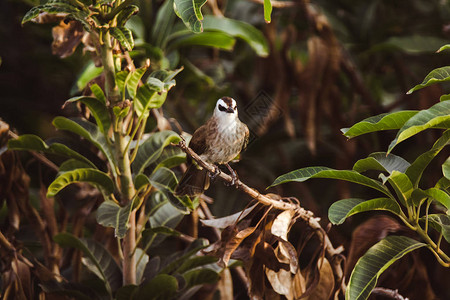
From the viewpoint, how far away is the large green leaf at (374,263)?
4.74 ft

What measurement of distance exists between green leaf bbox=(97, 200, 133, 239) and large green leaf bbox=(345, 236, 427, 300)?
1.95 feet

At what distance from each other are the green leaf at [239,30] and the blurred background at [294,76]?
14cm

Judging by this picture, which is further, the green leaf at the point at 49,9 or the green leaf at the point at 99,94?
the green leaf at the point at 99,94

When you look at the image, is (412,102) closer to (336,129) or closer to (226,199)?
(336,129)

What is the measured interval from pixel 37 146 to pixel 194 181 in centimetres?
47

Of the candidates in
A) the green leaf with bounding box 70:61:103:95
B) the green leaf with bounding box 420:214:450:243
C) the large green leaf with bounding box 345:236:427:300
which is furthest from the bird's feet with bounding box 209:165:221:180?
the green leaf with bounding box 70:61:103:95

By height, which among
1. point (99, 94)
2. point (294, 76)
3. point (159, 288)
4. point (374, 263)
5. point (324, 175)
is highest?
point (99, 94)

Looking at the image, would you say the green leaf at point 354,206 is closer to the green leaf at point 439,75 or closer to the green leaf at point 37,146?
the green leaf at point 439,75

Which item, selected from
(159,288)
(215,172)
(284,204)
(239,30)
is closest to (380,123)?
(284,204)

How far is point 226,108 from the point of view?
5.85 ft

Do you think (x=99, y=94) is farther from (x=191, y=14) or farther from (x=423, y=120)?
(x=423, y=120)

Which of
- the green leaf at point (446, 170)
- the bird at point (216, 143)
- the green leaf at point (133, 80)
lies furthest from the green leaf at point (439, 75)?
the green leaf at point (133, 80)

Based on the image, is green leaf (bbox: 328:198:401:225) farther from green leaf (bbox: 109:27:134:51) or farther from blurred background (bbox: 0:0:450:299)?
blurred background (bbox: 0:0:450:299)

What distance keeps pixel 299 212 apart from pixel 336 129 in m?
1.29
